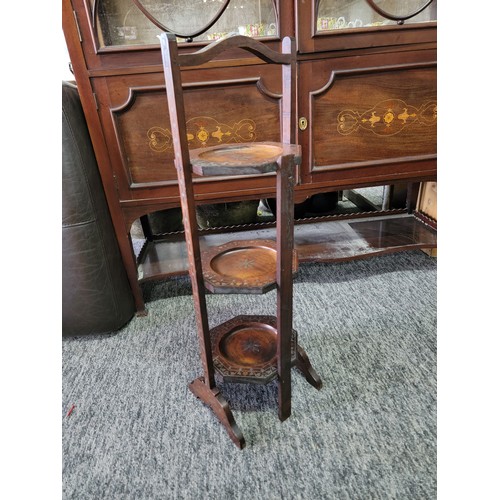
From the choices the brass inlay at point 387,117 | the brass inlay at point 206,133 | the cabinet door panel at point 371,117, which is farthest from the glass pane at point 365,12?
the brass inlay at point 206,133

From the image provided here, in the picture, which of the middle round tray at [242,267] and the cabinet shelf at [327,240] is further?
the cabinet shelf at [327,240]

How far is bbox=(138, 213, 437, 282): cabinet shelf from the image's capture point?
157cm

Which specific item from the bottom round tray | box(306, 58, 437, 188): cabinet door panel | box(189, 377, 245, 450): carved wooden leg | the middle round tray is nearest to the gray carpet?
box(189, 377, 245, 450): carved wooden leg

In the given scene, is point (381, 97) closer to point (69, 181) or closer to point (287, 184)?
point (287, 184)

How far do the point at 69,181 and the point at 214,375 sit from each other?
2.48 ft

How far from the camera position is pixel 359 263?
1.73 metres

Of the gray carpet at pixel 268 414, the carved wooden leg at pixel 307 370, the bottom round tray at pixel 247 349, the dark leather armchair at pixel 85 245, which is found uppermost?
the dark leather armchair at pixel 85 245

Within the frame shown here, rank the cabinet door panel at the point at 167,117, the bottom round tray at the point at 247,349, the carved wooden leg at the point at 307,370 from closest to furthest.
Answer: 1. the bottom round tray at the point at 247,349
2. the carved wooden leg at the point at 307,370
3. the cabinet door panel at the point at 167,117

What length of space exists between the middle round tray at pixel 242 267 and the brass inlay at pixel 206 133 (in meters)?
0.43

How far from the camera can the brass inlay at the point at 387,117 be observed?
125 cm

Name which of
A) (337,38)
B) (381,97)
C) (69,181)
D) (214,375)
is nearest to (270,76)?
(337,38)

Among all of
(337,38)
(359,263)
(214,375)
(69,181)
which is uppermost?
(337,38)

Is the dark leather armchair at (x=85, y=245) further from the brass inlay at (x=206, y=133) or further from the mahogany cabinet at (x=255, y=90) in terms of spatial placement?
the brass inlay at (x=206, y=133)

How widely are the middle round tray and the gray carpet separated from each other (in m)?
0.41
